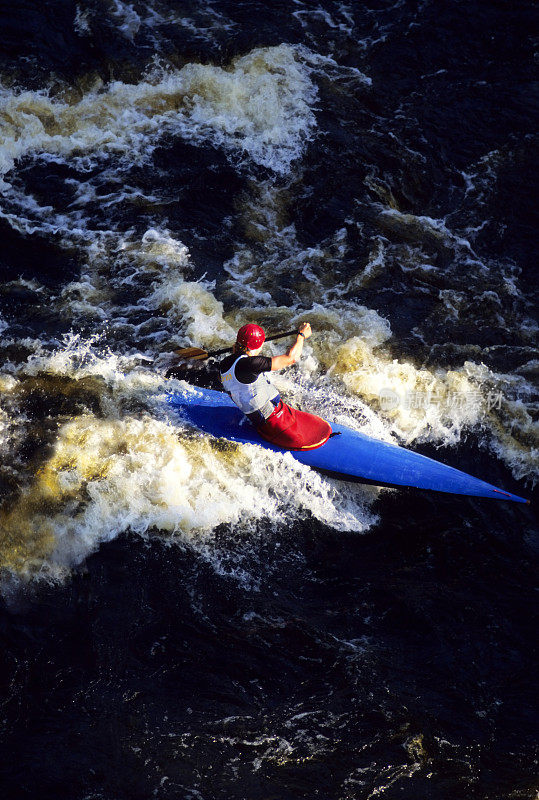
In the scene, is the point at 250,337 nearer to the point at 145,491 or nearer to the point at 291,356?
the point at 291,356

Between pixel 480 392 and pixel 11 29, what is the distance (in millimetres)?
8158

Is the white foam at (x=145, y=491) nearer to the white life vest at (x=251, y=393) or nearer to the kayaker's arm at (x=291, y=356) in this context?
the white life vest at (x=251, y=393)

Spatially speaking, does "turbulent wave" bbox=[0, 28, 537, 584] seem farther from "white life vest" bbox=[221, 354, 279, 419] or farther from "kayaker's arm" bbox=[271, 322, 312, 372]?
Answer: "kayaker's arm" bbox=[271, 322, 312, 372]

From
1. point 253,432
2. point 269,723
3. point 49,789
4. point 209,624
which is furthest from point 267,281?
point 49,789

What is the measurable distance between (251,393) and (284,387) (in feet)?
3.49

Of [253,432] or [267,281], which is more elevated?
[267,281]


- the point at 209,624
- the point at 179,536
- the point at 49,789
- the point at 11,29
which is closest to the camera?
the point at 49,789

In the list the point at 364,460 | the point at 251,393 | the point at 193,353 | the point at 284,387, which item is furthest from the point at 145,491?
the point at 364,460

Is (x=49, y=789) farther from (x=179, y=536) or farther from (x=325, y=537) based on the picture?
(x=325, y=537)

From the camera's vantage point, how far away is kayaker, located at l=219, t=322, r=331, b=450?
5.31 meters

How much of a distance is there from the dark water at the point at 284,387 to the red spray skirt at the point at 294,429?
271mm

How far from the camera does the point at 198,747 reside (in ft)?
14.6

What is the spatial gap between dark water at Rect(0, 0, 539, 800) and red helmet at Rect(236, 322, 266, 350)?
1.08 metres

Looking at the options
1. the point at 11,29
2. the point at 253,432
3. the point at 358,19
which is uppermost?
the point at 358,19
